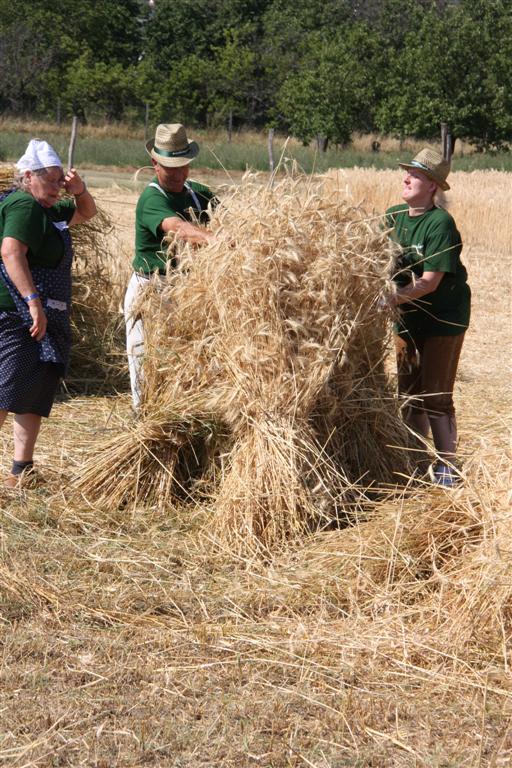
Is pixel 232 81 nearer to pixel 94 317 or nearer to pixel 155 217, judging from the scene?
pixel 94 317

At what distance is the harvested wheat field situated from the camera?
10.3 feet

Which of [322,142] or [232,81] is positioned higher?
[322,142]

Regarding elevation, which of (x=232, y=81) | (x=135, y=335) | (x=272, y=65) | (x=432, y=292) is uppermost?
(x=432, y=292)

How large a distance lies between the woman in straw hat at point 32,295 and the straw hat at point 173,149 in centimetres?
51

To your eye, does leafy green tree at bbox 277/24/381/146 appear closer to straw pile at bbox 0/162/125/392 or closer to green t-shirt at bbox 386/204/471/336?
straw pile at bbox 0/162/125/392

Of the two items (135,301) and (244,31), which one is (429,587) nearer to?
(135,301)

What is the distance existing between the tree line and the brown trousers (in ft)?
95.3

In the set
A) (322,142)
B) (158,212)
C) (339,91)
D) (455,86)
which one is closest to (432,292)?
(158,212)

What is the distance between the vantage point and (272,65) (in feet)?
150

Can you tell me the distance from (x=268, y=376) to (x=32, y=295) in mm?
1197

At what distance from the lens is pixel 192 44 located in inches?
2064

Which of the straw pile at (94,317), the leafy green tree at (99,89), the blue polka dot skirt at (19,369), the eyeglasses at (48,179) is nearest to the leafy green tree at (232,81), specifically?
the leafy green tree at (99,89)

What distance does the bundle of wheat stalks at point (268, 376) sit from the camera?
4.53m

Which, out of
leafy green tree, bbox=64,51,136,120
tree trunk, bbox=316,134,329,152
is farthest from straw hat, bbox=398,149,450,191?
leafy green tree, bbox=64,51,136,120
